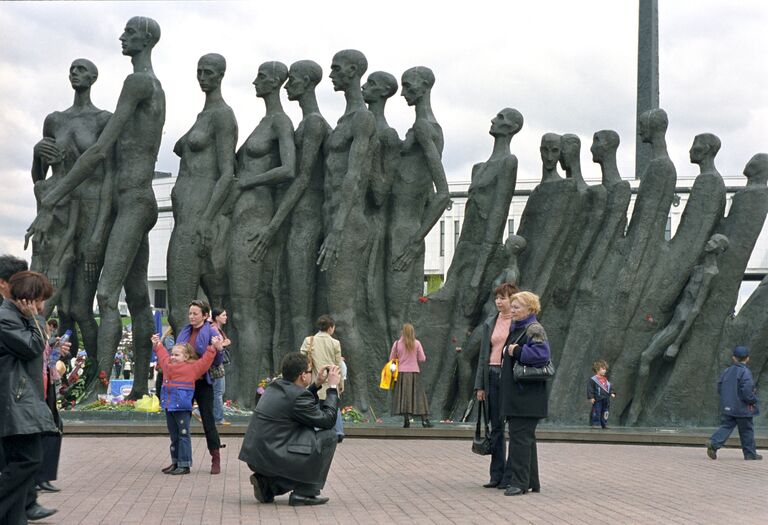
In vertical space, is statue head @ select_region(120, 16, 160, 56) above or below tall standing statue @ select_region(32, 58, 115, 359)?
above

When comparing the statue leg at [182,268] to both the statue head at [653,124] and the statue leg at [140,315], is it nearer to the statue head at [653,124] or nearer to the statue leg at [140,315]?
the statue leg at [140,315]

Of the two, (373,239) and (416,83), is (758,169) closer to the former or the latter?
(416,83)

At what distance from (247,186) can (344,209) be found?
4.66 ft

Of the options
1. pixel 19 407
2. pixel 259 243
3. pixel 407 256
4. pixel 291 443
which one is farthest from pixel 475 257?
pixel 19 407

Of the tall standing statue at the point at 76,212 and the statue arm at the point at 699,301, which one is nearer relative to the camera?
the statue arm at the point at 699,301

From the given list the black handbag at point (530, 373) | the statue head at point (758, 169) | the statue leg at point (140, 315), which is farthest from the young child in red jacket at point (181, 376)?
the statue head at point (758, 169)

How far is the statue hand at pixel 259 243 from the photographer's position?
17.4 m

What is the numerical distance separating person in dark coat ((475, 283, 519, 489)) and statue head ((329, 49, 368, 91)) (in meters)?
7.59

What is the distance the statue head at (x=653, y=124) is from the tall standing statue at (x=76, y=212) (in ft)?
24.6

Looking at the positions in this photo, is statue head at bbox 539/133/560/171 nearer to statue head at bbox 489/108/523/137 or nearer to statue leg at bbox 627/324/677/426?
statue head at bbox 489/108/523/137

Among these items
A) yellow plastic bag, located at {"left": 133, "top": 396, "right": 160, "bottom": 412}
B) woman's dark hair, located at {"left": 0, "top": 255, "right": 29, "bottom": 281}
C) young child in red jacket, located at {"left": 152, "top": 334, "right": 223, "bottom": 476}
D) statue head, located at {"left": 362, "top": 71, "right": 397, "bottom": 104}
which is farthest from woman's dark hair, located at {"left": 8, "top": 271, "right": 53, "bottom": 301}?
statue head, located at {"left": 362, "top": 71, "right": 397, "bottom": 104}

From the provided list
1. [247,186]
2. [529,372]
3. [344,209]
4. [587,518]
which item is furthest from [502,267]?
[587,518]

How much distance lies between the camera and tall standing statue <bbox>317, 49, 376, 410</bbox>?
17.2 m

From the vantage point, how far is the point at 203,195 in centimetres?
1739
